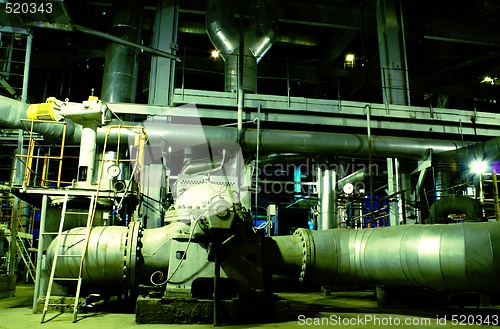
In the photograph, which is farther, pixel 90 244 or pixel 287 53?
pixel 287 53

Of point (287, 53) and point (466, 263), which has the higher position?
point (287, 53)

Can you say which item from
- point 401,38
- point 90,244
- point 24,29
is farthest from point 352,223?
point 24,29

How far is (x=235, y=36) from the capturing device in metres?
9.87

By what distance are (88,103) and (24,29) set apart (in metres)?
4.78

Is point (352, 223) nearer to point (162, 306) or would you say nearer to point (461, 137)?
point (461, 137)

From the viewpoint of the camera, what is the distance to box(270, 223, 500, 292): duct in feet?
14.0

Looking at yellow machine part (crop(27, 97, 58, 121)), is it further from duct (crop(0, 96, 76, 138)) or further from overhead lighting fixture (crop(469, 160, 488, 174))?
overhead lighting fixture (crop(469, 160, 488, 174))

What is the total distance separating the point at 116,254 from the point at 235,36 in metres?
6.71

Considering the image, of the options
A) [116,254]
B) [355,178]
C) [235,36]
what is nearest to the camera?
[116,254]

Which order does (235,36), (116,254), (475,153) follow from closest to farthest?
(116,254) → (475,153) → (235,36)

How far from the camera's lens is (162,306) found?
4.53m

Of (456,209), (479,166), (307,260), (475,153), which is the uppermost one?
(475,153)

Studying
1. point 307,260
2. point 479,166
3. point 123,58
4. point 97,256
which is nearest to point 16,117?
point 123,58

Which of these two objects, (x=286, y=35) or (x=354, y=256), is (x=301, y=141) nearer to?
(x=354, y=256)
